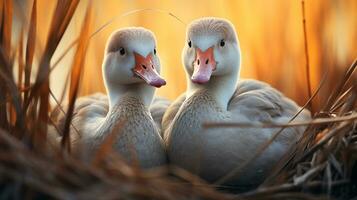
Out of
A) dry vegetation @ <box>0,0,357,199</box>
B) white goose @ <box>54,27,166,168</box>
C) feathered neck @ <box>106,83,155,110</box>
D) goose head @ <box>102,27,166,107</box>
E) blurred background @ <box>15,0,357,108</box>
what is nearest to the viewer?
dry vegetation @ <box>0,0,357,199</box>

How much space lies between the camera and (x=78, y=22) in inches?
211

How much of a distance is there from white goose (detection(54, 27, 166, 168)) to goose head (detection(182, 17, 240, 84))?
0.68 feet

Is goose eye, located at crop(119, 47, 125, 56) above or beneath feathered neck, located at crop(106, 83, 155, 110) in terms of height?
above

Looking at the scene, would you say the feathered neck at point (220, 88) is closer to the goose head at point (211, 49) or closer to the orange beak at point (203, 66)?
the goose head at point (211, 49)

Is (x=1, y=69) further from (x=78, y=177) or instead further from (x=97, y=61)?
(x=97, y=61)

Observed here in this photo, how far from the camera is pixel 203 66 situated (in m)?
3.91

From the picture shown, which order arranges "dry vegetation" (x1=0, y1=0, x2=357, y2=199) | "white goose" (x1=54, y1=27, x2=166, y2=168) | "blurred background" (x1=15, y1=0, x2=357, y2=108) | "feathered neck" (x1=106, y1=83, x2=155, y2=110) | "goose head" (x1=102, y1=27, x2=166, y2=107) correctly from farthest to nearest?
"blurred background" (x1=15, y1=0, x2=357, y2=108) < "feathered neck" (x1=106, y1=83, x2=155, y2=110) < "goose head" (x1=102, y1=27, x2=166, y2=107) < "white goose" (x1=54, y1=27, x2=166, y2=168) < "dry vegetation" (x1=0, y1=0, x2=357, y2=199)

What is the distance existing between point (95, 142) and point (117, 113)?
22 cm

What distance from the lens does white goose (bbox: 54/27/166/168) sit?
3.76 m

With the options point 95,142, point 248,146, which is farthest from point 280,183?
point 95,142

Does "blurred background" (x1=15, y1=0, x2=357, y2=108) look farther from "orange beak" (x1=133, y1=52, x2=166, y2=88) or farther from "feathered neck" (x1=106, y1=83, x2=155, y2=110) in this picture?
"orange beak" (x1=133, y1=52, x2=166, y2=88)

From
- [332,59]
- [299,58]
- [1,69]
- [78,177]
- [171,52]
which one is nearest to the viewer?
[78,177]

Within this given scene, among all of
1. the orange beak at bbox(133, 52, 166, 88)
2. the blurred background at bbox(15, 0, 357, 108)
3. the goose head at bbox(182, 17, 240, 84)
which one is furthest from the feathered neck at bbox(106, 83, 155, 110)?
the blurred background at bbox(15, 0, 357, 108)

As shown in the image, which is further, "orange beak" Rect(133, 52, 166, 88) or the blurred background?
the blurred background
